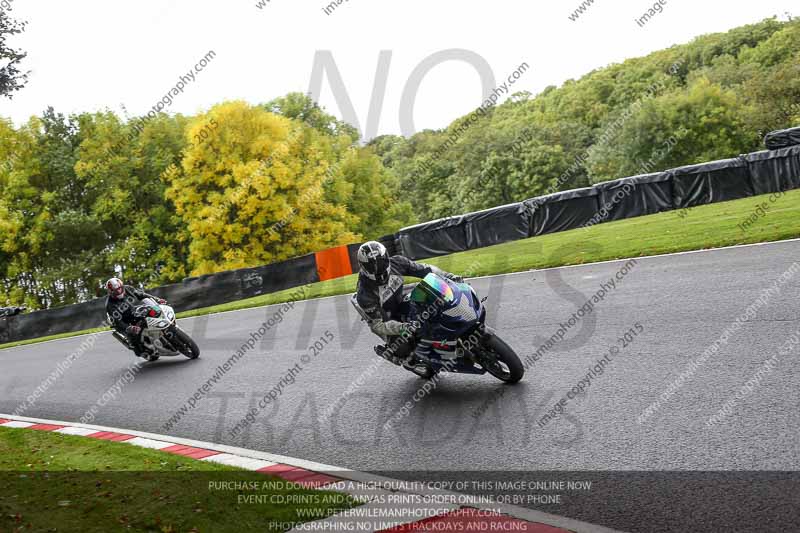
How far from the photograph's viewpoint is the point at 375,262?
7977 mm

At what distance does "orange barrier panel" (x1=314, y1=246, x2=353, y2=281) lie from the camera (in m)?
24.7

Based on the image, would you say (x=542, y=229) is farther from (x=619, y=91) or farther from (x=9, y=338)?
(x=619, y=91)

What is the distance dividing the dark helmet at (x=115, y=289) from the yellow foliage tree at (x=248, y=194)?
92.5ft

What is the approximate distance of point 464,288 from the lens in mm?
7820

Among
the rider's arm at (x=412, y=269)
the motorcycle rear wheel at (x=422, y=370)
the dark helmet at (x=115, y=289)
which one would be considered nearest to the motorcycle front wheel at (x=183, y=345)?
the dark helmet at (x=115, y=289)

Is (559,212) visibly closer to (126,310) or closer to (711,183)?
(711,183)

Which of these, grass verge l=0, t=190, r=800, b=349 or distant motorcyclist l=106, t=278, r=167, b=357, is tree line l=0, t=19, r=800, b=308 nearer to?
grass verge l=0, t=190, r=800, b=349

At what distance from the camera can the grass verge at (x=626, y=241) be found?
1493 centimetres

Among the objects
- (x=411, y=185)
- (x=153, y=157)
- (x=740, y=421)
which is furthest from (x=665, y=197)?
(x=411, y=185)

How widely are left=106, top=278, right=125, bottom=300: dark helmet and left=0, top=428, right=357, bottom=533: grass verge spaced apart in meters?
5.68

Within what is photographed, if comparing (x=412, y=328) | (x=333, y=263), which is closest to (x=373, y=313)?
(x=412, y=328)

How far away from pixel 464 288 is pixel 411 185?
8486cm

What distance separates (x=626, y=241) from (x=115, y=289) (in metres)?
11.2

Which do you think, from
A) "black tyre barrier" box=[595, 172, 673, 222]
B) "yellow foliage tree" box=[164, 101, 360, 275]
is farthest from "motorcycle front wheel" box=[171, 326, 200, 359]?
"yellow foliage tree" box=[164, 101, 360, 275]
